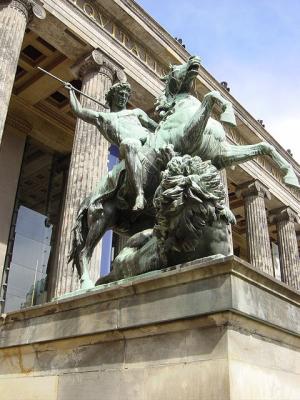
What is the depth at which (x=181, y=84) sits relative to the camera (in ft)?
15.5

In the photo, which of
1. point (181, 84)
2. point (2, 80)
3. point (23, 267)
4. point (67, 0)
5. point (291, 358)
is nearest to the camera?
point (291, 358)

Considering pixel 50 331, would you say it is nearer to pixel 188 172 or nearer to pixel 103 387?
pixel 103 387

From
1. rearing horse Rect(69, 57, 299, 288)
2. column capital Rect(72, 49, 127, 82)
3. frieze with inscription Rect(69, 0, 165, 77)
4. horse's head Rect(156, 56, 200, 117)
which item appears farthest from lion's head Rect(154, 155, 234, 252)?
frieze with inscription Rect(69, 0, 165, 77)

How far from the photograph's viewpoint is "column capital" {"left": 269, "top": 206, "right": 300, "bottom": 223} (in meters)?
25.1

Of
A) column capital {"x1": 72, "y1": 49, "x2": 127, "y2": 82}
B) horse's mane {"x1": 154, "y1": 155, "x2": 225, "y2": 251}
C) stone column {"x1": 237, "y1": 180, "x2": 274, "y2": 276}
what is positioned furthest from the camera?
stone column {"x1": 237, "y1": 180, "x2": 274, "y2": 276}

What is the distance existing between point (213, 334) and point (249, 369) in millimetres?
261

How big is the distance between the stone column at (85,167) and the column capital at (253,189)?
34.7 ft

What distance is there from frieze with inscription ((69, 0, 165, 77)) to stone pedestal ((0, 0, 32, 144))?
262cm

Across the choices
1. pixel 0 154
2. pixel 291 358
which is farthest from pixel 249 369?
pixel 0 154

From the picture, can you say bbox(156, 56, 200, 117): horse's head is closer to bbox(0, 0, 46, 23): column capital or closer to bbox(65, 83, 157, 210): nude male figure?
bbox(65, 83, 157, 210): nude male figure

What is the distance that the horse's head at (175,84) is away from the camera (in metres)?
4.64

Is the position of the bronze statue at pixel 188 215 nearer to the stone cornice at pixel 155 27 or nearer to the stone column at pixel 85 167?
the stone column at pixel 85 167

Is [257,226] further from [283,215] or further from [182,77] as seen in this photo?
[182,77]

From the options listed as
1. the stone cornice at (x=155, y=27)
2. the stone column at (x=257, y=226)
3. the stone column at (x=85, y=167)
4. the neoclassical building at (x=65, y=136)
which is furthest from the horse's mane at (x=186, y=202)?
the stone column at (x=257, y=226)
